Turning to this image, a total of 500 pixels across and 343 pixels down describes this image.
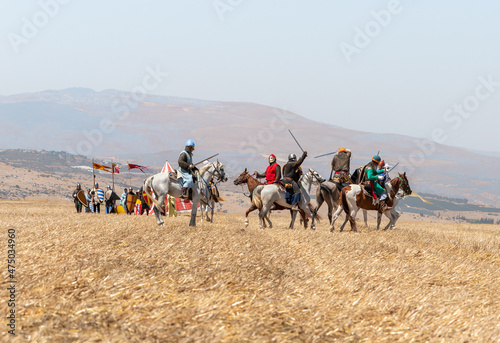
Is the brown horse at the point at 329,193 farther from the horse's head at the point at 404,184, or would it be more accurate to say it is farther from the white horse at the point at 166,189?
the white horse at the point at 166,189

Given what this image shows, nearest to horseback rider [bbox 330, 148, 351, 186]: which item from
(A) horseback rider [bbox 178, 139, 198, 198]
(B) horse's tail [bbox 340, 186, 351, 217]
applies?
(B) horse's tail [bbox 340, 186, 351, 217]

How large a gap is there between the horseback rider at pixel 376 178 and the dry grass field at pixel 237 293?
21.2 feet

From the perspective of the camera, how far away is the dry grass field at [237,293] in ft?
20.2

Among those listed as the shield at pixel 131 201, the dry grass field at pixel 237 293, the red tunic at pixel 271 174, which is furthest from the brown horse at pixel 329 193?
the shield at pixel 131 201

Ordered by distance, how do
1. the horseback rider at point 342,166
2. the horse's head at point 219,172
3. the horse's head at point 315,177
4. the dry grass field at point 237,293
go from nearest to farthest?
1. the dry grass field at point 237,293
2. the horse's head at point 219,172
3. the horse's head at point 315,177
4. the horseback rider at point 342,166

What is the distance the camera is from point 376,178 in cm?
1944

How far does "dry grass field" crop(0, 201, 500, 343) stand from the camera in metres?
6.17

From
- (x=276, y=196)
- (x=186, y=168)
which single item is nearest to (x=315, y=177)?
(x=276, y=196)

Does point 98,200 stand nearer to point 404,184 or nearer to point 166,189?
point 166,189

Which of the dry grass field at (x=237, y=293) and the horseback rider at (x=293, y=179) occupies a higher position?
the horseback rider at (x=293, y=179)

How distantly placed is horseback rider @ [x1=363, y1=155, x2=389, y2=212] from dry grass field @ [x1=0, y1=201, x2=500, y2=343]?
6.47 meters

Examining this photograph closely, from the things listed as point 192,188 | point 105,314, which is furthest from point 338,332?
point 192,188

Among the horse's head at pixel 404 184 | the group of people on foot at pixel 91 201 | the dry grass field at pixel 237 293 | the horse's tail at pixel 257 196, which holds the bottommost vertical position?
the group of people on foot at pixel 91 201

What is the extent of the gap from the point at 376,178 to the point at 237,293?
41.3 ft
